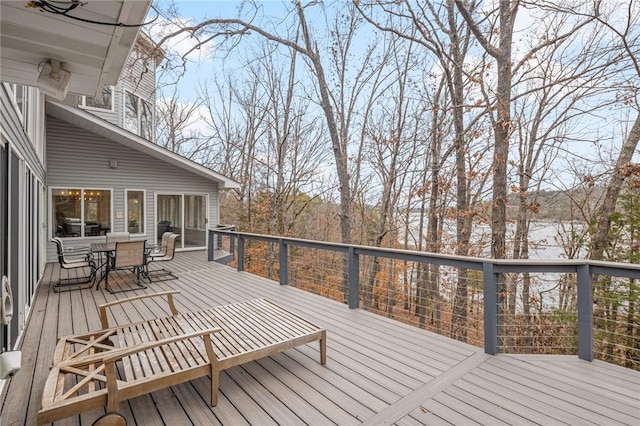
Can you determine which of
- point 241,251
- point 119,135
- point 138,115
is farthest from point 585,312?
point 138,115

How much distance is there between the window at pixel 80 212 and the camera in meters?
8.23

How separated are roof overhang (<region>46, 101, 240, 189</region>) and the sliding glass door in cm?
97

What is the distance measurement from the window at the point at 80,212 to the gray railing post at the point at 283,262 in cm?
602

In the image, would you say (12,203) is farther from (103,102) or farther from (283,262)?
(103,102)

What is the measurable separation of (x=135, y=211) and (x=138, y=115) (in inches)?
145

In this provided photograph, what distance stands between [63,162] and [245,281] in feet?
19.8

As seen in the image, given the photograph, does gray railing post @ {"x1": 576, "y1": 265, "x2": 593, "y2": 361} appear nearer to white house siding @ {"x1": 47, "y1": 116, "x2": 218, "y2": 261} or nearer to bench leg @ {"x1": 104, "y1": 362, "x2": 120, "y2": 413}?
bench leg @ {"x1": 104, "y1": 362, "x2": 120, "y2": 413}

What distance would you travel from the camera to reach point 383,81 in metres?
10.8

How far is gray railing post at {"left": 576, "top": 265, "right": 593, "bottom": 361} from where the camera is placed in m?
2.79

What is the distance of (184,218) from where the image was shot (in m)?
10.4

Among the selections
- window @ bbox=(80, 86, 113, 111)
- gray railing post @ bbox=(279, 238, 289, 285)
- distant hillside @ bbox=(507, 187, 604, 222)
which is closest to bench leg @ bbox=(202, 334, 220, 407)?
gray railing post @ bbox=(279, 238, 289, 285)

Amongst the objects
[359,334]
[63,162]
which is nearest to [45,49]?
[359,334]

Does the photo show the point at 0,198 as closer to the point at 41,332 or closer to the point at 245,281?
the point at 41,332

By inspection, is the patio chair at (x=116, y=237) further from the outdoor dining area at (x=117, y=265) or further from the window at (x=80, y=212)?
the window at (x=80, y=212)
